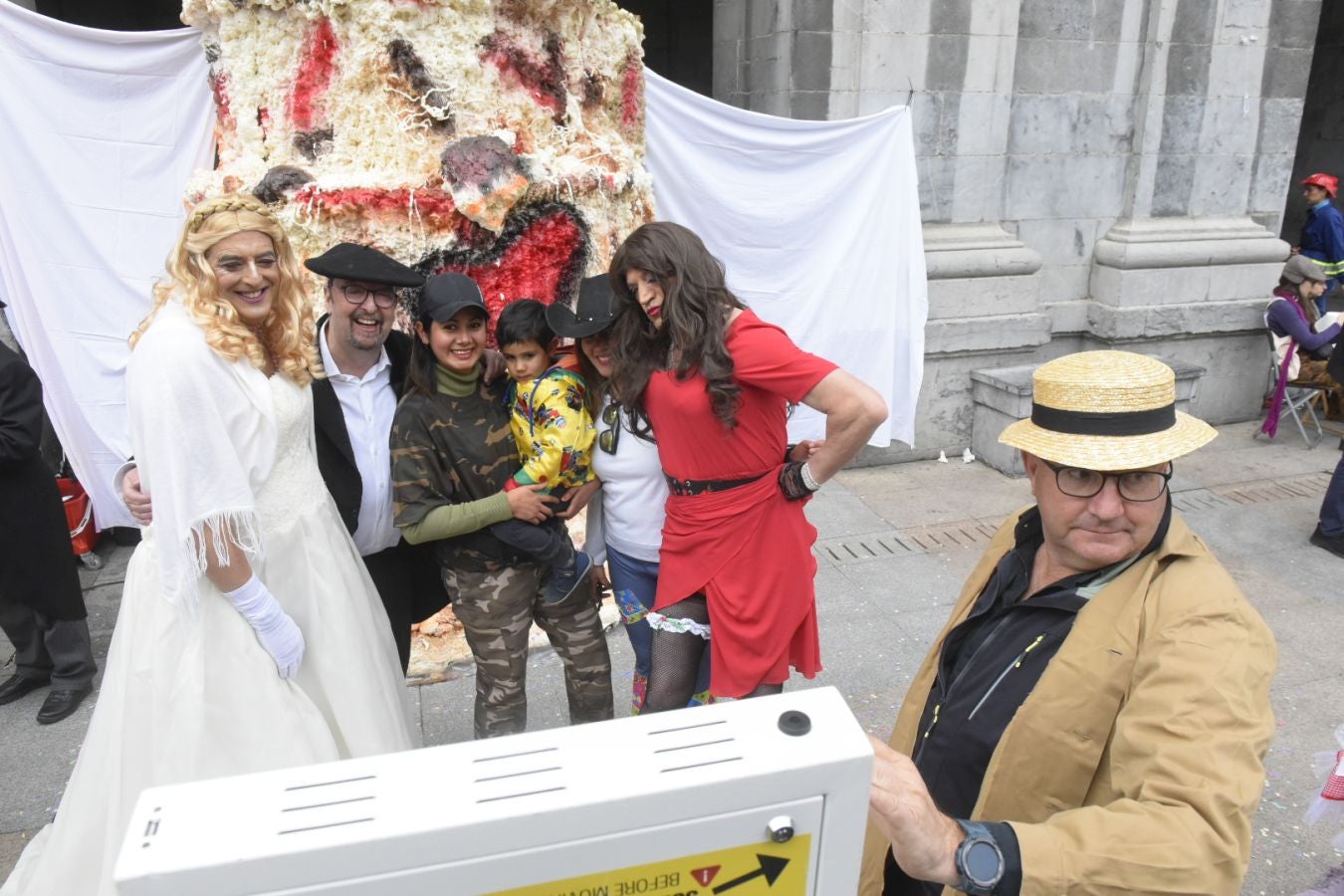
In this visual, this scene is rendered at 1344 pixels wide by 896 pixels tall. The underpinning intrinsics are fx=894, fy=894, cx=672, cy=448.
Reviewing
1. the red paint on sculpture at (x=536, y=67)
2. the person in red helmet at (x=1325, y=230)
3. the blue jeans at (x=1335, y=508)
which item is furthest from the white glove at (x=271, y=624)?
the person in red helmet at (x=1325, y=230)

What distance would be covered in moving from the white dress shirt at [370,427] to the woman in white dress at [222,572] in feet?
0.68

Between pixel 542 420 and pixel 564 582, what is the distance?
54 centimetres

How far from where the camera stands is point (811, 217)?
498 centimetres

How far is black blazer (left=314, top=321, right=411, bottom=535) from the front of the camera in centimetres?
241

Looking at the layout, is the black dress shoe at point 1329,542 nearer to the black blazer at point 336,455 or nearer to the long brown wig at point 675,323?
the long brown wig at point 675,323

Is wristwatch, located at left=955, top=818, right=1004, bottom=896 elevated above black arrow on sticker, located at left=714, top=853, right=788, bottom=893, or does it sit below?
below

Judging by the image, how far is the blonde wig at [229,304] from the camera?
2.01 m

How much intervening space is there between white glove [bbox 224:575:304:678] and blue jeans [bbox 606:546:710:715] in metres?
0.93

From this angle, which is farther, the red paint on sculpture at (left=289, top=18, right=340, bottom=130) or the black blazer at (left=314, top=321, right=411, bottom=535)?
the red paint on sculpture at (left=289, top=18, right=340, bottom=130)

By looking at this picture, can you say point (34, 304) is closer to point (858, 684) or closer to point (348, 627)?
point (348, 627)

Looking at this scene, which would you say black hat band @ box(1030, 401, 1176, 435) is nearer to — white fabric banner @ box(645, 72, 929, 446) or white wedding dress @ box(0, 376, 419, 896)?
white wedding dress @ box(0, 376, 419, 896)

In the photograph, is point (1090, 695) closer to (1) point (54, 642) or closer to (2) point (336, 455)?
(2) point (336, 455)

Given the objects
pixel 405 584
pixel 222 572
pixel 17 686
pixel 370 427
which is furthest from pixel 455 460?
pixel 17 686

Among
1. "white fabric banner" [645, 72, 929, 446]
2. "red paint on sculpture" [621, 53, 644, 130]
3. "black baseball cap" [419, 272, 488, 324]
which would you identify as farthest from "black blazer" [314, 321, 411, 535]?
"white fabric banner" [645, 72, 929, 446]
